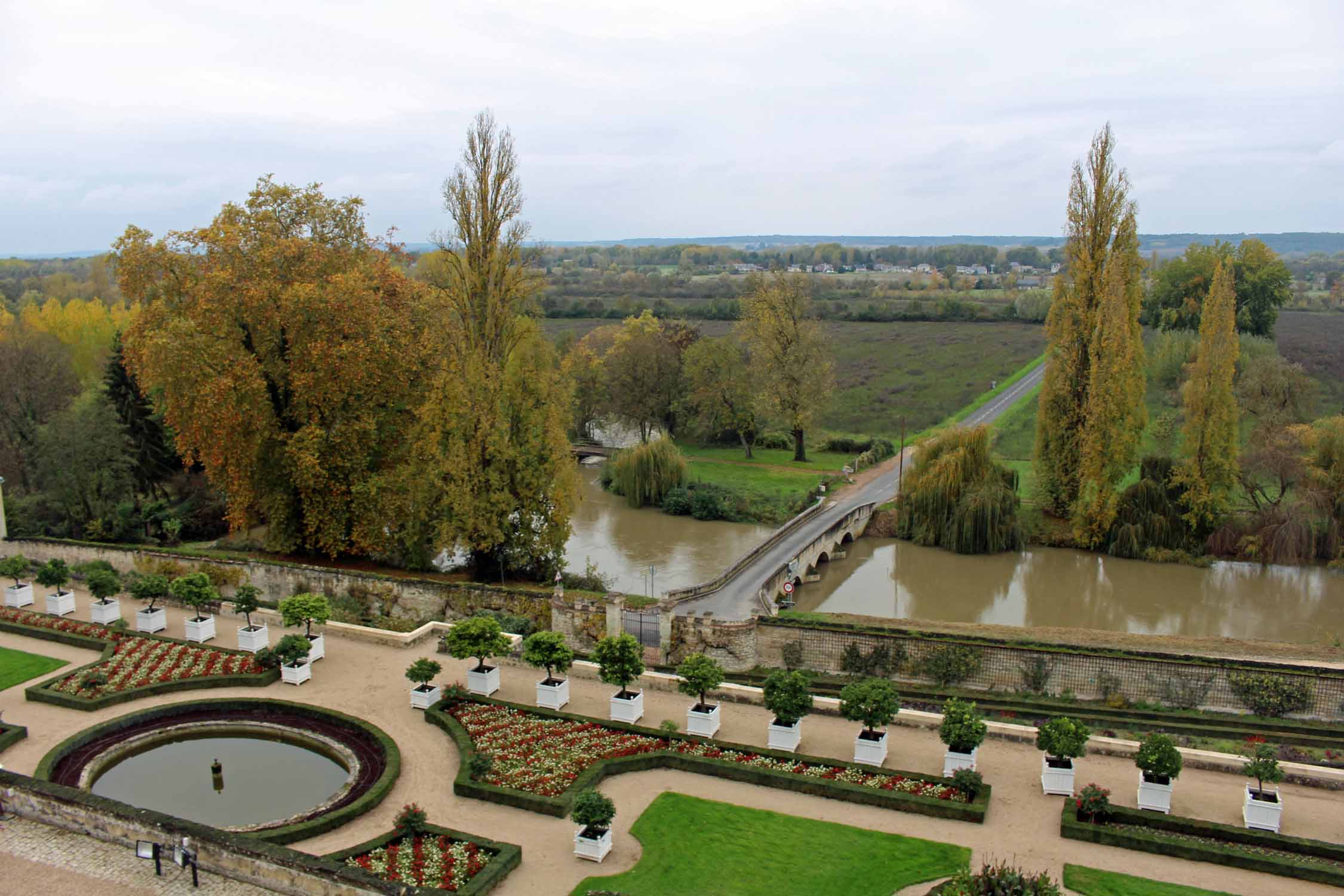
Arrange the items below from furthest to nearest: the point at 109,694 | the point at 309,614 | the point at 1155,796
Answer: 1. the point at 309,614
2. the point at 109,694
3. the point at 1155,796

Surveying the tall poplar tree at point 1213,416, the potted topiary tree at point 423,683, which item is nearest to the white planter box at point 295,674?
the potted topiary tree at point 423,683

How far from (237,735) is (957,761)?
14437 mm

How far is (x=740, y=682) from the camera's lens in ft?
79.4

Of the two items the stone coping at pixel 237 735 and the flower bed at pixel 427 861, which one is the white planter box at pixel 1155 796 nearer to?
the flower bed at pixel 427 861

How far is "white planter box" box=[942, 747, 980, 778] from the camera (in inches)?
720

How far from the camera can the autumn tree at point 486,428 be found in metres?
30.1

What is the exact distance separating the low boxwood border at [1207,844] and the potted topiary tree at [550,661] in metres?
9.99

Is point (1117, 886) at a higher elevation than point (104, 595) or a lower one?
lower

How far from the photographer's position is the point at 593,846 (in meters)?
15.8

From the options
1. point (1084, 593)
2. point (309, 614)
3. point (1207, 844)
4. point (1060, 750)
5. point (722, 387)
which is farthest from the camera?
point (722, 387)

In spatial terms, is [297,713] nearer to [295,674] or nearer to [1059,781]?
[295,674]

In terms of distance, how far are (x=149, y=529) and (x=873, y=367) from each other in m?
62.7

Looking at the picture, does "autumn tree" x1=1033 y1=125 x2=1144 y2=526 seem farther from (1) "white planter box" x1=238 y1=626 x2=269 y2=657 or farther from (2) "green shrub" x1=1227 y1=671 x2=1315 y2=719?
(1) "white planter box" x1=238 y1=626 x2=269 y2=657

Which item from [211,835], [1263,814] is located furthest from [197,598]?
[1263,814]
